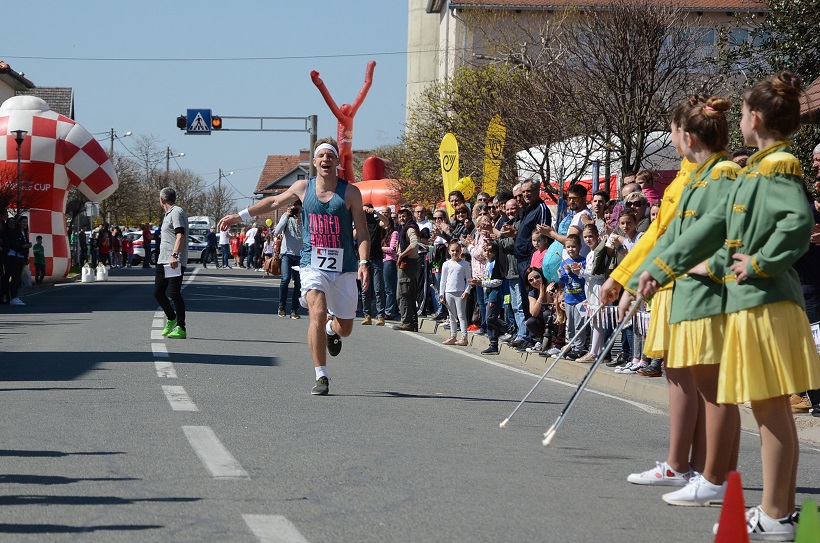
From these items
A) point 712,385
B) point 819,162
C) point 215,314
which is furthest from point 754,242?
point 215,314

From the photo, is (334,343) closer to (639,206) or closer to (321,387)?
(321,387)

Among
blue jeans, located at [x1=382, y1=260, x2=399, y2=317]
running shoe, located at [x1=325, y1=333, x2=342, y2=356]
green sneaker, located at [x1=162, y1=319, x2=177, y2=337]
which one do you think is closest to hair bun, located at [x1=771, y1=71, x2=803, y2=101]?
running shoe, located at [x1=325, y1=333, x2=342, y2=356]

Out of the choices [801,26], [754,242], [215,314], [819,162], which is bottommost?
[215,314]

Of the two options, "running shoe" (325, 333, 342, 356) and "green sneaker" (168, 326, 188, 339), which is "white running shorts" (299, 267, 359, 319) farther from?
"green sneaker" (168, 326, 188, 339)

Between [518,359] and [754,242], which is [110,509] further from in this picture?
[518,359]

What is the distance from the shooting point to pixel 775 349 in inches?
209

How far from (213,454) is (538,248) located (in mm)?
8587

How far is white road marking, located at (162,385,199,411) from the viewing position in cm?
907

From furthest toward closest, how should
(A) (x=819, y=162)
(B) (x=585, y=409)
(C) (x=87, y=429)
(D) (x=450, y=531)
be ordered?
(B) (x=585, y=409)
(A) (x=819, y=162)
(C) (x=87, y=429)
(D) (x=450, y=531)

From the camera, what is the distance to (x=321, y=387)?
33.5 ft

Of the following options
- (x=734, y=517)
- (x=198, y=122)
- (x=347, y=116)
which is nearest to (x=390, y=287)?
(x=734, y=517)

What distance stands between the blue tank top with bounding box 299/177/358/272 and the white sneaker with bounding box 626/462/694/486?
4.46 meters

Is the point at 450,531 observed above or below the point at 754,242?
below

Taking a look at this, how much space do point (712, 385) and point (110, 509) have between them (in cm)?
285
